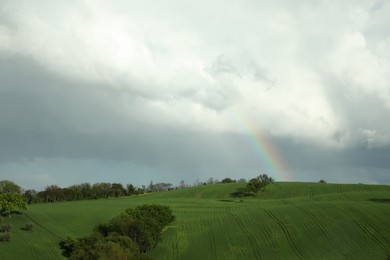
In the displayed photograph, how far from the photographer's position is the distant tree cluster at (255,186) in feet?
595

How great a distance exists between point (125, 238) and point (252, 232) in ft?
106

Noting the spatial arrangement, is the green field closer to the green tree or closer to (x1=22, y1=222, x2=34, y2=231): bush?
(x1=22, y1=222, x2=34, y2=231): bush

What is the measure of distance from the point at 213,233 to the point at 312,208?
30556 mm

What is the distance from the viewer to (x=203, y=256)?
88625 mm

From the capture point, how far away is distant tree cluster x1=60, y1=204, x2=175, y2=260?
69.7m

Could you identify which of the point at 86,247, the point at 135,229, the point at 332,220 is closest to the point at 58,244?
the point at 135,229

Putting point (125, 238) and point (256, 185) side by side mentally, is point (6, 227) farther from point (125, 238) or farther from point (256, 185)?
A: point (256, 185)

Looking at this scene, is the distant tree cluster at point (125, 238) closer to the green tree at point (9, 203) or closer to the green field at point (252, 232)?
the green field at point (252, 232)

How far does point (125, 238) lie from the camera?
82.1 metres

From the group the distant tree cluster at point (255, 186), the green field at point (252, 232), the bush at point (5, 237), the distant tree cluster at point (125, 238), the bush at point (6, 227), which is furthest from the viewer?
the distant tree cluster at point (255, 186)

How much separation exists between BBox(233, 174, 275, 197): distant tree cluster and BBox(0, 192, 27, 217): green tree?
90.8 meters

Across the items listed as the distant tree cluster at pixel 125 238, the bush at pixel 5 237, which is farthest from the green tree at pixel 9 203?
the distant tree cluster at pixel 125 238

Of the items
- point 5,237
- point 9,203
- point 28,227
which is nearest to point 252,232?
point 5,237

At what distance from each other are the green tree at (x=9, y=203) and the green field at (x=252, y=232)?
3003mm
